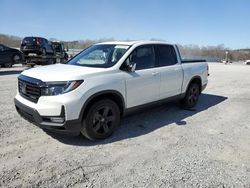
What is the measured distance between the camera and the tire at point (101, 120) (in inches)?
174

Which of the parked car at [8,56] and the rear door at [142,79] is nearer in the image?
the rear door at [142,79]

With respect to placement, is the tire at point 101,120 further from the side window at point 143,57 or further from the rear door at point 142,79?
the side window at point 143,57

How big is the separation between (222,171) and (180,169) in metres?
0.62

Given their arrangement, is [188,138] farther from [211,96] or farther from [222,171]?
[211,96]

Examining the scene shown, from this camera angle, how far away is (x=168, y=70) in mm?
5969

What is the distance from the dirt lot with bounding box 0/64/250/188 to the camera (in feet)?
11.1

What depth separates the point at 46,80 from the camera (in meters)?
4.13

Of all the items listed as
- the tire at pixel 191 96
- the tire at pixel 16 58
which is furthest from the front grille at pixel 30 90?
the tire at pixel 16 58

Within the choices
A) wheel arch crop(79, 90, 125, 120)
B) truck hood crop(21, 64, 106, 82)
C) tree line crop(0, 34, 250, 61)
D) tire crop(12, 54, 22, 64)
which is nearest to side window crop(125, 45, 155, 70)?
wheel arch crop(79, 90, 125, 120)

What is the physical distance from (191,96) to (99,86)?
12.3 feet

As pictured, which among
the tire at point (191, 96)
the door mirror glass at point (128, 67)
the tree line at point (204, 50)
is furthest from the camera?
the tree line at point (204, 50)

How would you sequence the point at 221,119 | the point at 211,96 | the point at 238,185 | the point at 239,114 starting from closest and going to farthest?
1. the point at 238,185
2. the point at 221,119
3. the point at 239,114
4. the point at 211,96

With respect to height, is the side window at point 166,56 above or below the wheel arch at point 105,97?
above

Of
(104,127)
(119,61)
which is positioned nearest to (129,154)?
(104,127)
